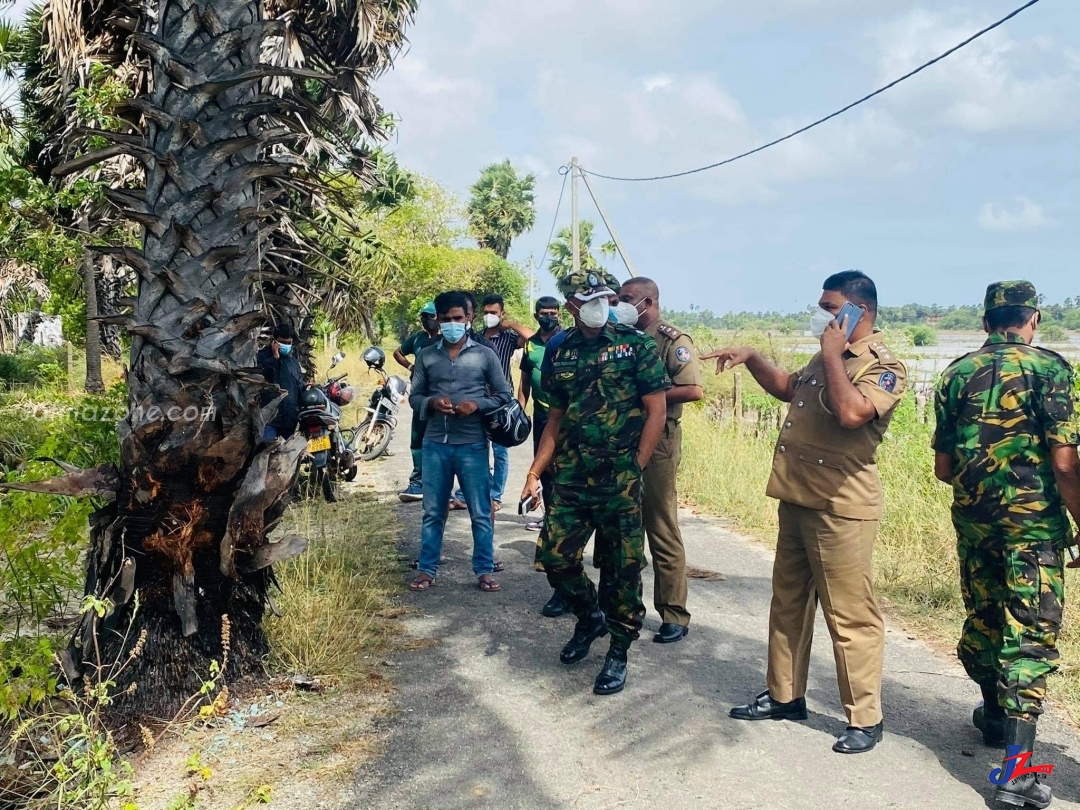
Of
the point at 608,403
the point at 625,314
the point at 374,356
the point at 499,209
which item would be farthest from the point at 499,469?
the point at 499,209

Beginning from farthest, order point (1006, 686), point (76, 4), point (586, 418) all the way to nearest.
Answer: point (76, 4)
point (586, 418)
point (1006, 686)

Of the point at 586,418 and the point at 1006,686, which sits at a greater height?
the point at 586,418

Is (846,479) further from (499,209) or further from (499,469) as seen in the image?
(499,209)

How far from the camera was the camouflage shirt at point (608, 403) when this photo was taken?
4.27m

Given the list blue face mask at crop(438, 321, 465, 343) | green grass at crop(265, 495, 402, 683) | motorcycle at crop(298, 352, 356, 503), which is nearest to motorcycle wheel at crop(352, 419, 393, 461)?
motorcycle at crop(298, 352, 356, 503)

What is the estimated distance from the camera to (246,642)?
402 cm

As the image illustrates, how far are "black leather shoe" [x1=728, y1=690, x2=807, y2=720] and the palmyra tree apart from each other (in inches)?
82.7

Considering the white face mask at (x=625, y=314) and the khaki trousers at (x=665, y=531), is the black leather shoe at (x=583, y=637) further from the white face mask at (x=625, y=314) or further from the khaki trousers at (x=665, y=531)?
the white face mask at (x=625, y=314)

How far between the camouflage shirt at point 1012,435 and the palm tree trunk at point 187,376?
2.83m

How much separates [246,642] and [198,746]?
57 centimetres

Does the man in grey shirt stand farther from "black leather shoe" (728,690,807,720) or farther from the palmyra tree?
"black leather shoe" (728,690,807,720)

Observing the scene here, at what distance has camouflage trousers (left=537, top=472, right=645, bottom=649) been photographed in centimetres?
422

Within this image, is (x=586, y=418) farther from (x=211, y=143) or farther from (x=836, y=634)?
(x=211, y=143)

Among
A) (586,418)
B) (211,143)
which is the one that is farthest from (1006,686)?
(211,143)
